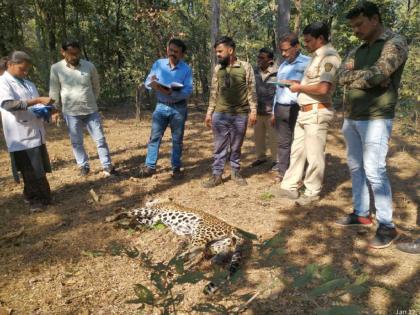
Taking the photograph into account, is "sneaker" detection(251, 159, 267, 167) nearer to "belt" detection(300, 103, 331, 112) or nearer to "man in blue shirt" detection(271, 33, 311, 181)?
"man in blue shirt" detection(271, 33, 311, 181)

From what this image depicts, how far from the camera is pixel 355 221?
4344 mm

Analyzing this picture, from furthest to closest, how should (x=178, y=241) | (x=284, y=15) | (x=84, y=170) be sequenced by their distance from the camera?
(x=284, y=15) → (x=84, y=170) → (x=178, y=241)

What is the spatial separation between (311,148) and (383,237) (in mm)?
1430

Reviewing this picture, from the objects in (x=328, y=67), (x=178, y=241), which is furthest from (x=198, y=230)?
(x=328, y=67)

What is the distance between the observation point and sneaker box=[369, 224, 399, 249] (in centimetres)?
377

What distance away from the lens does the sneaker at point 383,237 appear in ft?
12.4

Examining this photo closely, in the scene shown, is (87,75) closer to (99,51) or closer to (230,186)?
(230,186)

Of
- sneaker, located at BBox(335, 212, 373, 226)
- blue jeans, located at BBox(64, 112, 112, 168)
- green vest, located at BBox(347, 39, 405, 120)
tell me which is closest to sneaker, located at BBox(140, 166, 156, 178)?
blue jeans, located at BBox(64, 112, 112, 168)

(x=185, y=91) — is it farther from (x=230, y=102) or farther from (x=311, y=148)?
(x=311, y=148)

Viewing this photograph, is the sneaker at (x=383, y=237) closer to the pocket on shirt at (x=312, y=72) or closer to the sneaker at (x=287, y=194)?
the sneaker at (x=287, y=194)

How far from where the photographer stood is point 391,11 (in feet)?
51.3

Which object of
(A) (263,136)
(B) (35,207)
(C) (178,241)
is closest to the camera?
(C) (178,241)

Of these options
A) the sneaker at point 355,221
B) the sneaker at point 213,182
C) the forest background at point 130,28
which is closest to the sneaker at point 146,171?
the sneaker at point 213,182

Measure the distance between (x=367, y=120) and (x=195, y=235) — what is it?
2121mm
